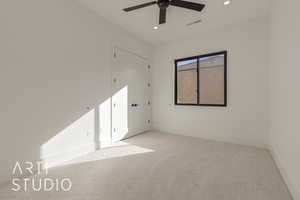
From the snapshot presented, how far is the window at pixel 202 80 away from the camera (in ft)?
11.0

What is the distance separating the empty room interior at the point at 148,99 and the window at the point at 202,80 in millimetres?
28

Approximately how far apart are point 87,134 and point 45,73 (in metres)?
1.27

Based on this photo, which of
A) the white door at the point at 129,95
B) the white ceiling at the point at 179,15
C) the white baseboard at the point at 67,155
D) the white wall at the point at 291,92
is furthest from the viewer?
the white door at the point at 129,95

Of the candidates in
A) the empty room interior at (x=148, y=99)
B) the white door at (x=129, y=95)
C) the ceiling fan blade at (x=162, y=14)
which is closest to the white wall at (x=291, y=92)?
the empty room interior at (x=148, y=99)

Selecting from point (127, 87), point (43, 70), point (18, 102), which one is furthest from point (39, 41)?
point (127, 87)

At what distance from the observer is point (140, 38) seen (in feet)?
12.6

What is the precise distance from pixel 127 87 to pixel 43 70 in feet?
6.05

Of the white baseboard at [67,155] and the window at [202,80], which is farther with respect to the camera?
the window at [202,80]

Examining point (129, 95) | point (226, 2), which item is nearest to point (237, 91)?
point (226, 2)

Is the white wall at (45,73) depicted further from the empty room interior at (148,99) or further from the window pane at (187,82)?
the window pane at (187,82)

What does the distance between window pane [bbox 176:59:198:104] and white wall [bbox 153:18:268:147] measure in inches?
7.6

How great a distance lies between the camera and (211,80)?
3.49 metres

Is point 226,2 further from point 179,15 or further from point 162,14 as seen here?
point 162,14

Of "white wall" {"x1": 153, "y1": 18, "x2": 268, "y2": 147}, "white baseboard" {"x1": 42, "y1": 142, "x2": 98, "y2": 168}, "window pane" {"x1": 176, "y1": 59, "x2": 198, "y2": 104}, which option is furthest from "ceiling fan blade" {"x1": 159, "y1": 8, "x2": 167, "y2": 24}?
"white baseboard" {"x1": 42, "y1": 142, "x2": 98, "y2": 168}
